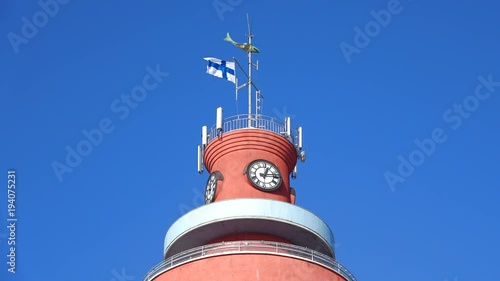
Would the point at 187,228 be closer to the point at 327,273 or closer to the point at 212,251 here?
the point at 212,251

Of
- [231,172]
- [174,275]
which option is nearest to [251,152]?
[231,172]

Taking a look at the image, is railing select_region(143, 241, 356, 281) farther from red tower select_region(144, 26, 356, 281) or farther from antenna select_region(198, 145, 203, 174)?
antenna select_region(198, 145, 203, 174)

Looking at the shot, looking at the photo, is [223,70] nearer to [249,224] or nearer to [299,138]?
[299,138]

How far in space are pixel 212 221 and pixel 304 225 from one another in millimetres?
4232

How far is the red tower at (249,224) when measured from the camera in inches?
1843

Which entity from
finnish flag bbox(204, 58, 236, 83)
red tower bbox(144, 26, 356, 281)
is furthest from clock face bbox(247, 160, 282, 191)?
finnish flag bbox(204, 58, 236, 83)

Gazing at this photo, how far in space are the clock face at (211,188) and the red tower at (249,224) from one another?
2.3 inches

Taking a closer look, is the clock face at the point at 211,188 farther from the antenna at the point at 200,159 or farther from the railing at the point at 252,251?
the railing at the point at 252,251

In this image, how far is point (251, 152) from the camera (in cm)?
5262

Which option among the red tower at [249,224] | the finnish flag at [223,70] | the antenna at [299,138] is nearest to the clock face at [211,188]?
the red tower at [249,224]

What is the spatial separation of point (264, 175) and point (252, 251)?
581 centimetres

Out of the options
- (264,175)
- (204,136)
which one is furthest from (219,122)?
(264,175)

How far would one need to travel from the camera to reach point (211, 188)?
5238cm

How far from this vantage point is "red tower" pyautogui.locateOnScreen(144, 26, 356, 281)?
154 feet
